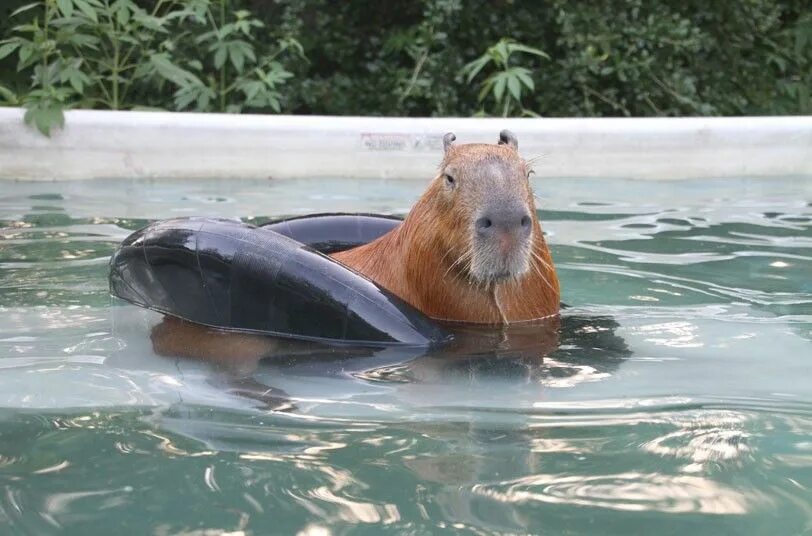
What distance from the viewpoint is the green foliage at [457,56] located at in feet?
25.7

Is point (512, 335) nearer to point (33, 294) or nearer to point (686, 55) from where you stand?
point (33, 294)

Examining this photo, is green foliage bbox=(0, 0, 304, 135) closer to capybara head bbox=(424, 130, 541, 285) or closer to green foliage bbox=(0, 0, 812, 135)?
green foliage bbox=(0, 0, 812, 135)

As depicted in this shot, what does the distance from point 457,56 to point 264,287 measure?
19.2ft

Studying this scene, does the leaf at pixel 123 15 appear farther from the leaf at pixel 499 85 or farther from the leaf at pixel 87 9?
the leaf at pixel 499 85

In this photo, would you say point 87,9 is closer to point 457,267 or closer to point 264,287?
point 264,287

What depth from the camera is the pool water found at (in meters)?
2.12

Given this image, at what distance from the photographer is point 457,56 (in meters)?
8.80

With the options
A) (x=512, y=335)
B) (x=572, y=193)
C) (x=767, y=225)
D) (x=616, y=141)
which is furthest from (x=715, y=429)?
(x=616, y=141)

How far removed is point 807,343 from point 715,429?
35.8 inches

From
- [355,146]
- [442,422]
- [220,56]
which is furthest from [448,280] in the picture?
[220,56]

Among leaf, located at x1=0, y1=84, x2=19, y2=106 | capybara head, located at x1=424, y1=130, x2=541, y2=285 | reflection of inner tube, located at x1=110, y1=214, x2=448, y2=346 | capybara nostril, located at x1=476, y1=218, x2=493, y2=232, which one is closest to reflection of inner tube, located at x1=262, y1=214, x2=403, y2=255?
reflection of inner tube, located at x1=110, y1=214, x2=448, y2=346

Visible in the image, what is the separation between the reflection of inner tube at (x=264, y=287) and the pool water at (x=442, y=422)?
114 millimetres

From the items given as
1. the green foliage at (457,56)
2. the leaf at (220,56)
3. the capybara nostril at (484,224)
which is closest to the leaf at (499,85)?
the green foliage at (457,56)

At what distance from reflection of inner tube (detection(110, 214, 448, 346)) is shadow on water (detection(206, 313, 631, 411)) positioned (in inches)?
2.6
